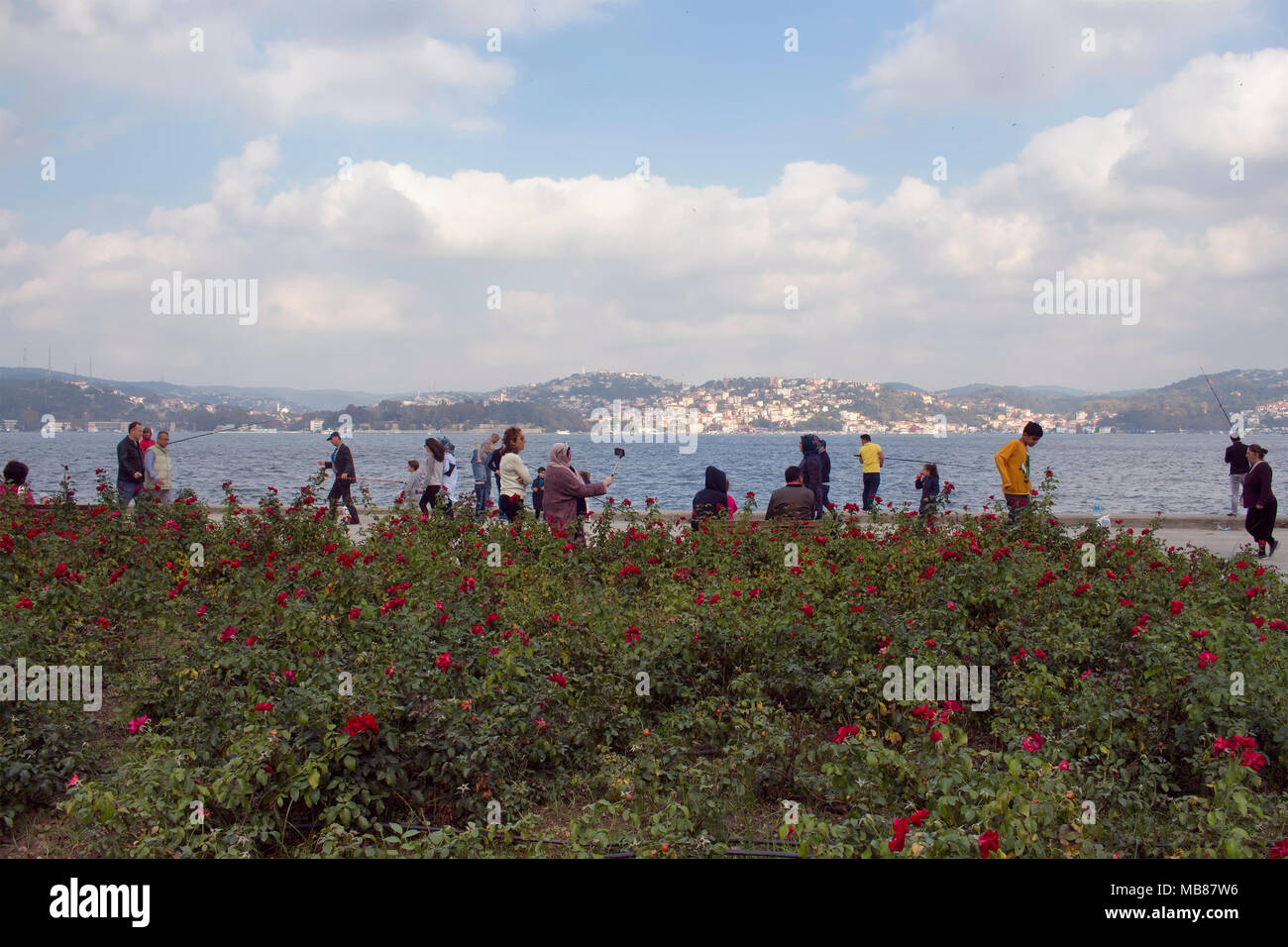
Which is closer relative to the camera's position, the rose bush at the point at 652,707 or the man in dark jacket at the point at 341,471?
the rose bush at the point at 652,707

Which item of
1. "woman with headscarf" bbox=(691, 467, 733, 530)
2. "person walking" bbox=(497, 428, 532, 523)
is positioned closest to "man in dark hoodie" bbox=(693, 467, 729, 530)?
"woman with headscarf" bbox=(691, 467, 733, 530)

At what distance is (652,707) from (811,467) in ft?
28.0

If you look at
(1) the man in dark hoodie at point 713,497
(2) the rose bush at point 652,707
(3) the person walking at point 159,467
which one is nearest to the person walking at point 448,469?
(3) the person walking at point 159,467

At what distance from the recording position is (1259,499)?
1245cm

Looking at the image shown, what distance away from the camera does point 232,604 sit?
289 inches

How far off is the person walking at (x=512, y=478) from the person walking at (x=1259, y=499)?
10.3 meters

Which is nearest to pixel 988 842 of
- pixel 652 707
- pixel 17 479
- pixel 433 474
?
pixel 652 707

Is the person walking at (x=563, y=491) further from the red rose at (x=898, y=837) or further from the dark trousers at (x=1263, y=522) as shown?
the dark trousers at (x=1263, y=522)

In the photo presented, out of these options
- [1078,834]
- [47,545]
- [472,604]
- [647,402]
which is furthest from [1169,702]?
[647,402]

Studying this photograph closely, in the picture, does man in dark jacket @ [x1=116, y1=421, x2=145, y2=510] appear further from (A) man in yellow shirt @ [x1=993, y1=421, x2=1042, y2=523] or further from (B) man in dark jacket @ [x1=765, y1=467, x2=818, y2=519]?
(A) man in yellow shirt @ [x1=993, y1=421, x2=1042, y2=523]

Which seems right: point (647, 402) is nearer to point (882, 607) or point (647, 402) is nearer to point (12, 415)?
point (12, 415)

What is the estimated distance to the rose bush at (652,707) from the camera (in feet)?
12.0
